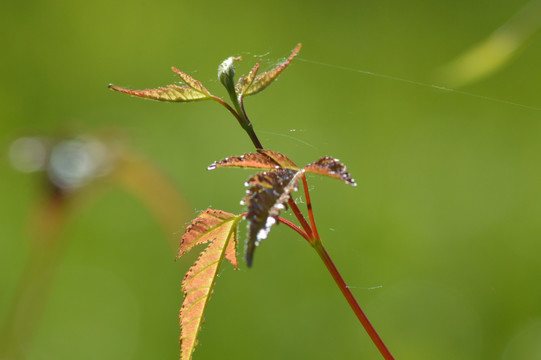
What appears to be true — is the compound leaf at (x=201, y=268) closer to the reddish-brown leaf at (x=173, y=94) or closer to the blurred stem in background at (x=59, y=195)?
the reddish-brown leaf at (x=173, y=94)

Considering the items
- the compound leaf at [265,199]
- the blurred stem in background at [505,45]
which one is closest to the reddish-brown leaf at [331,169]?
the compound leaf at [265,199]

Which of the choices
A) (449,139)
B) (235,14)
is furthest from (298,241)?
(235,14)

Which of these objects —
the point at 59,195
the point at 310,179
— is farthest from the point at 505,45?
the point at 310,179

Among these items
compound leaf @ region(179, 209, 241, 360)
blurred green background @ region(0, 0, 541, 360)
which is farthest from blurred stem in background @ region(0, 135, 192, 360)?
compound leaf @ region(179, 209, 241, 360)

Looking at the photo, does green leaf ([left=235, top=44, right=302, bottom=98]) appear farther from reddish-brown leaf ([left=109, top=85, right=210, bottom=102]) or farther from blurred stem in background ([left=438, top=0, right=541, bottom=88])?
blurred stem in background ([left=438, top=0, right=541, bottom=88])

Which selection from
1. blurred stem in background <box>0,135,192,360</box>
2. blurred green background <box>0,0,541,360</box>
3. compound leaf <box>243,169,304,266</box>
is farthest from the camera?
blurred green background <box>0,0,541,360</box>

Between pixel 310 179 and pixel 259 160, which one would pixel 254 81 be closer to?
pixel 259 160

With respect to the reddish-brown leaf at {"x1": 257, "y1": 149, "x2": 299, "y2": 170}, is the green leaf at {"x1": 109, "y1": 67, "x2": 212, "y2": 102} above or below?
above
